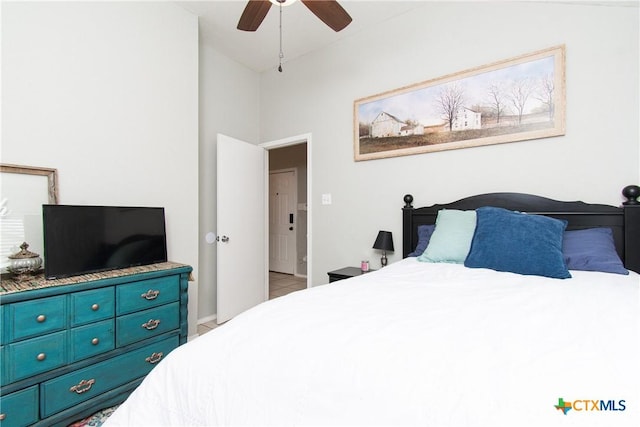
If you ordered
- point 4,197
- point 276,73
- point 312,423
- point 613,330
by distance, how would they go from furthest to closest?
point 276,73, point 4,197, point 613,330, point 312,423

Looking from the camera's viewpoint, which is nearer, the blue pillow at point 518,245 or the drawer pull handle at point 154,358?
the blue pillow at point 518,245

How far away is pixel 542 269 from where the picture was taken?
5.12 feet

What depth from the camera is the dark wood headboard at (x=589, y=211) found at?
178 cm

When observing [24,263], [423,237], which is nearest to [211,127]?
[24,263]

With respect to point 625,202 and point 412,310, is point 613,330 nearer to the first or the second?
point 412,310

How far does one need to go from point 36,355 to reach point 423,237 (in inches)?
99.2

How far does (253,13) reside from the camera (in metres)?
1.81

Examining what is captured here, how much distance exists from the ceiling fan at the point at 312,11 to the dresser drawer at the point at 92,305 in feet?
6.17

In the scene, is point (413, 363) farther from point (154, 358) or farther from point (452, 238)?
point (154, 358)

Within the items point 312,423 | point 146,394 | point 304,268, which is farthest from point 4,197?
point 304,268

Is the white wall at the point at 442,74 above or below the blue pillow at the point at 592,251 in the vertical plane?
above

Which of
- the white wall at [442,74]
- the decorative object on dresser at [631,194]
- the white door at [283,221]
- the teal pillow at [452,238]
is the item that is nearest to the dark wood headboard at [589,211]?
the decorative object on dresser at [631,194]

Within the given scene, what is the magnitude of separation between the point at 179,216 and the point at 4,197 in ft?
3.61

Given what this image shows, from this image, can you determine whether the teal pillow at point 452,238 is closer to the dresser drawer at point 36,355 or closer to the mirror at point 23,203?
the dresser drawer at point 36,355
